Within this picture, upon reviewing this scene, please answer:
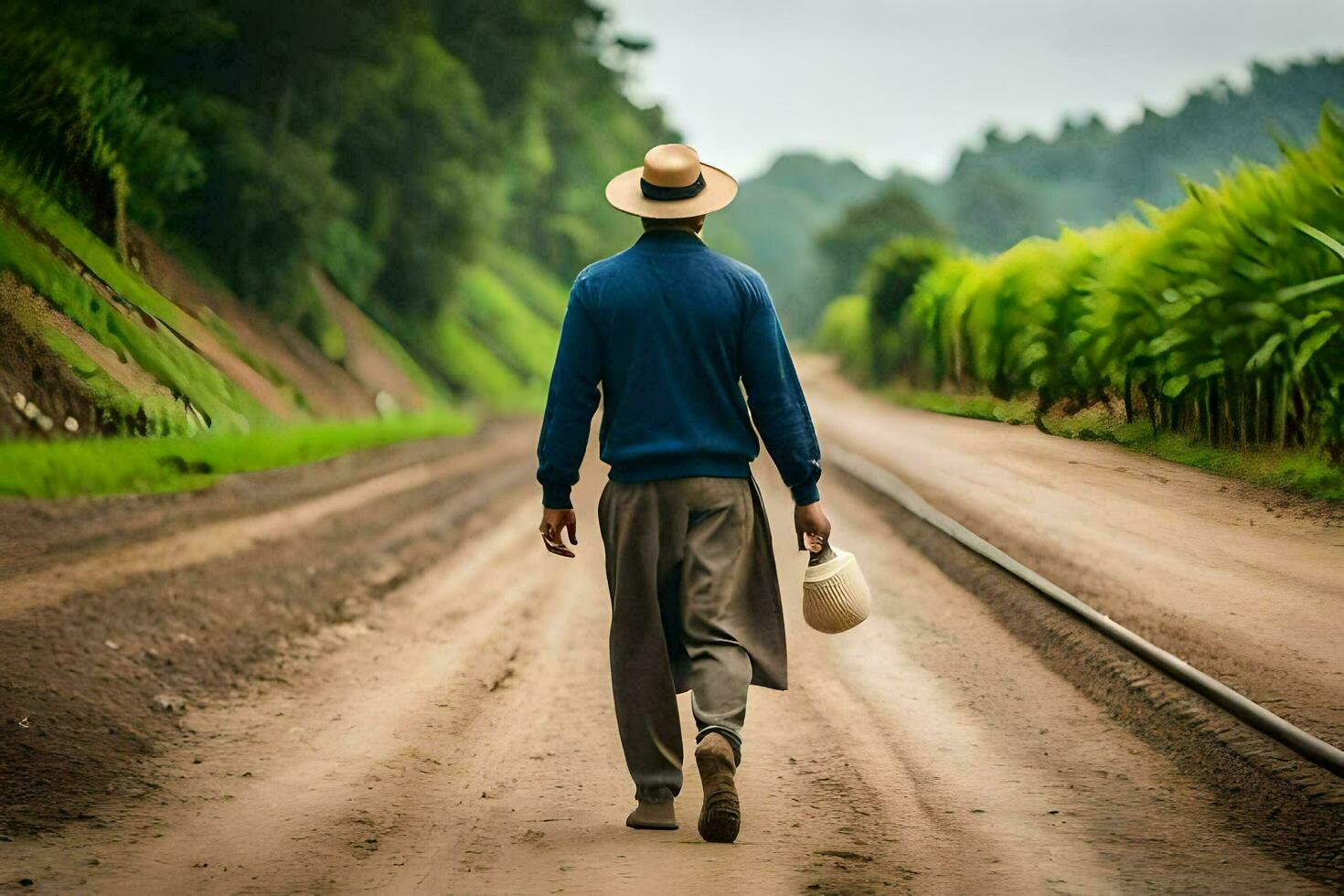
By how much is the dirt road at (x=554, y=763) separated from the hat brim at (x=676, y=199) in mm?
1987

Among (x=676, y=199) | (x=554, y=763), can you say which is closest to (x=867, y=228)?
(x=554, y=763)

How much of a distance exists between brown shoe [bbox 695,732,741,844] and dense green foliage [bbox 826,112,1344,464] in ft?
7.17

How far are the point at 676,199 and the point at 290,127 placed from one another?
29.9 ft

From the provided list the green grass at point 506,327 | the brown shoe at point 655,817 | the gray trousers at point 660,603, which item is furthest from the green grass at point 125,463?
the green grass at point 506,327

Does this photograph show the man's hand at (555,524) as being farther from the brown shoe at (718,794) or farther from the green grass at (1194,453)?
the green grass at (1194,453)

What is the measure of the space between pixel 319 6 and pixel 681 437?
10281mm

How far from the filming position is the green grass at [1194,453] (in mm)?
4770

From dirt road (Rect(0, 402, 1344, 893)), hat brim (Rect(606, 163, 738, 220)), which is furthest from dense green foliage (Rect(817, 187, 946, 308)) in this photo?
hat brim (Rect(606, 163, 738, 220))

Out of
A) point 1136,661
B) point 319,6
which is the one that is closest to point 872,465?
point 1136,661

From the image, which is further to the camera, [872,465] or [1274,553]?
[872,465]

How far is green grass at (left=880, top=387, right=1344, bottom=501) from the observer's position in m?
4.77

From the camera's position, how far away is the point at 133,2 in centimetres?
811

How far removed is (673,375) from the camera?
15.2ft

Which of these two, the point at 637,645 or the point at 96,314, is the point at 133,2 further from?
the point at 637,645
